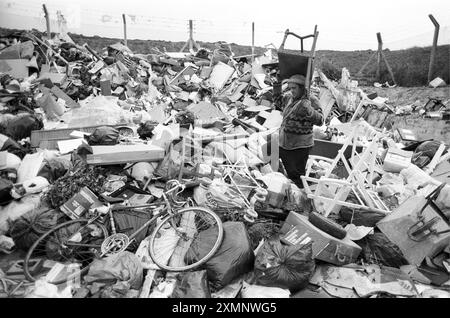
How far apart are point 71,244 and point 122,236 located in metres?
0.51

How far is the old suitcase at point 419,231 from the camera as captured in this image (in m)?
3.15

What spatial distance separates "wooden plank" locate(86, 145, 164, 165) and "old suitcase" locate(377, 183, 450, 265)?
2.99 m

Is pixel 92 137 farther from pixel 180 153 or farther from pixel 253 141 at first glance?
pixel 253 141

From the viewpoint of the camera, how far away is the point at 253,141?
530 centimetres

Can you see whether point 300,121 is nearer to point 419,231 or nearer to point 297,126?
point 297,126

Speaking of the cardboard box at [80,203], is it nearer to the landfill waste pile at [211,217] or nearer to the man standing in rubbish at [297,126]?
the landfill waste pile at [211,217]

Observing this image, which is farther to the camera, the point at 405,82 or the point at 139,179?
the point at 405,82

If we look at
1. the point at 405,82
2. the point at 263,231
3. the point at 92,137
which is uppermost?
the point at 405,82

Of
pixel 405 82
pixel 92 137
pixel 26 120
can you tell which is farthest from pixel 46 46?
pixel 405 82

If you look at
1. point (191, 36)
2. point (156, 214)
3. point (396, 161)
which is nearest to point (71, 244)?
point (156, 214)

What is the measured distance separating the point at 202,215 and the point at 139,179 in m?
1.32

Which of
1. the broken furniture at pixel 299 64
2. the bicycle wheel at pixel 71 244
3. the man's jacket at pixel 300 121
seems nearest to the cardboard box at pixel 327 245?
the man's jacket at pixel 300 121
